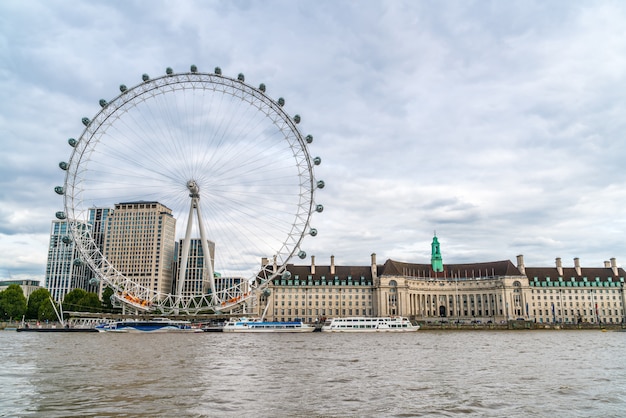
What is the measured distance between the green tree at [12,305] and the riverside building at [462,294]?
56.7 metres

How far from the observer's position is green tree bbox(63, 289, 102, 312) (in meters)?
121

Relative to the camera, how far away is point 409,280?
152000 millimetres

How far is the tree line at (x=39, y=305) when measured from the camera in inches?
4732

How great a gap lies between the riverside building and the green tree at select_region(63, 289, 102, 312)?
135ft

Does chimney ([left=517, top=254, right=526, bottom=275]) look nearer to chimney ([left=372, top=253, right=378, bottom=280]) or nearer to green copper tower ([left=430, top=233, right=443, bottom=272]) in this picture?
green copper tower ([left=430, top=233, right=443, bottom=272])

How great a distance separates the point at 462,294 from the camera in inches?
6127

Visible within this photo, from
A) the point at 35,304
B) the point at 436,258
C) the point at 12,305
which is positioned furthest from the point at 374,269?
the point at 12,305

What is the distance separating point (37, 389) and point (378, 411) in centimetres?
1542

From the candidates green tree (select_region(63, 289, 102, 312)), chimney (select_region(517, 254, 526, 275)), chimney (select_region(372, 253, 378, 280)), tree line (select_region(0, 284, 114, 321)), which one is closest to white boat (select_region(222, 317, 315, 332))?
green tree (select_region(63, 289, 102, 312))

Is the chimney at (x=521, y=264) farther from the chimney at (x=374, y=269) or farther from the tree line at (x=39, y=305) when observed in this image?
the tree line at (x=39, y=305)

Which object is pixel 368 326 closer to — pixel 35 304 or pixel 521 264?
pixel 521 264

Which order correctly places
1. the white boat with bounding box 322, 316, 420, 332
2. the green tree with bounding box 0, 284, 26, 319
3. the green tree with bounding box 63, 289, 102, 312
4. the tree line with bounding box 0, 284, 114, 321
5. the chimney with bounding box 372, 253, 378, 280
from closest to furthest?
the white boat with bounding box 322, 316, 420, 332 < the tree line with bounding box 0, 284, 114, 321 < the green tree with bounding box 0, 284, 26, 319 < the green tree with bounding box 63, 289, 102, 312 < the chimney with bounding box 372, 253, 378, 280

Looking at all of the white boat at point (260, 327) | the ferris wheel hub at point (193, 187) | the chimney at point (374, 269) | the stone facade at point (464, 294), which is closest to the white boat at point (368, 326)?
the white boat at point (260, 327)

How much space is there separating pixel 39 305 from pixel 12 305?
5.80 m
